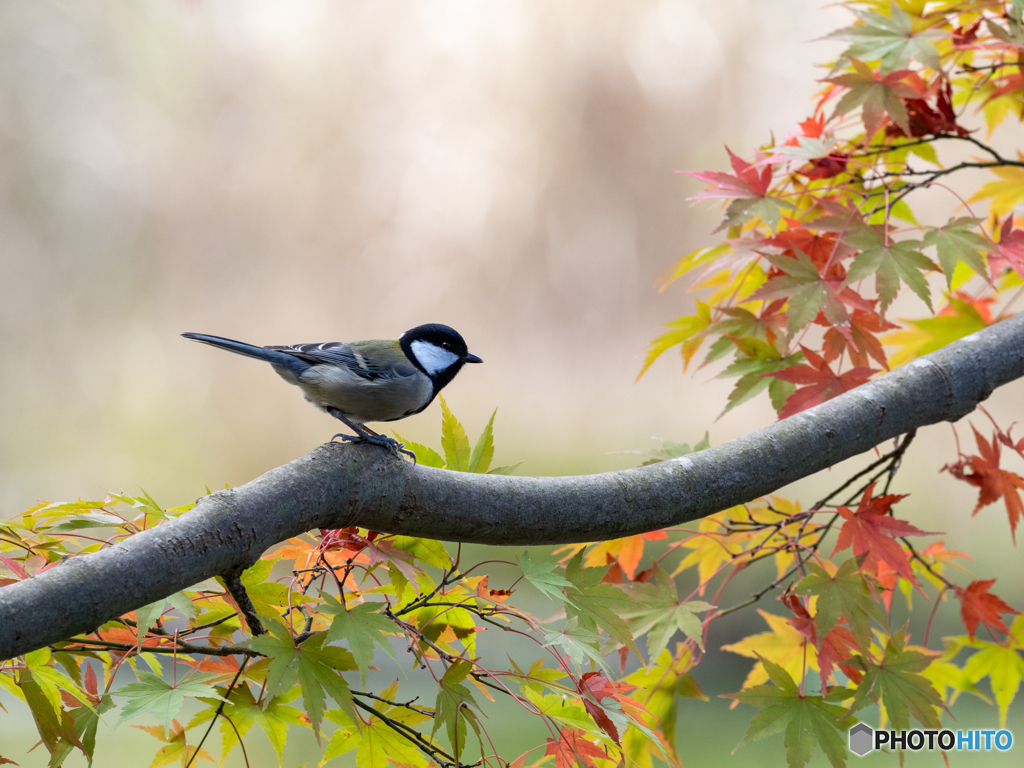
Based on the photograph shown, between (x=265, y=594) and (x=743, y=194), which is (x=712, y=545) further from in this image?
(x=265, y=594)

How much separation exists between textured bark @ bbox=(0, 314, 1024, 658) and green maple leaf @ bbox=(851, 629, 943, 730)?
0.16m

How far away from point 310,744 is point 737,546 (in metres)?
1.00

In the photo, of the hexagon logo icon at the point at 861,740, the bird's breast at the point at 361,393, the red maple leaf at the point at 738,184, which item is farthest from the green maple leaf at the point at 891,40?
the hexagon logo icon at the point at 861,740

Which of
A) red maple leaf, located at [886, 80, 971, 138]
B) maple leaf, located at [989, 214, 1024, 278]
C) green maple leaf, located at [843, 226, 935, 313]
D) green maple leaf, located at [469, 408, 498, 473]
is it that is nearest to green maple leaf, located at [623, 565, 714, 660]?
green maple leaf, located at [469, 408, 498, 473]

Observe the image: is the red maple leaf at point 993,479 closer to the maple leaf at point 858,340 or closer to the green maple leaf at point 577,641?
the maple leaf at point 858,340

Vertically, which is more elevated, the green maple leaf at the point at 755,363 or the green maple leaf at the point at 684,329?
the green maple leaf at the point at 684,329

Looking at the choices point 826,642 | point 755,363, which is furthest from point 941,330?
point 826,642

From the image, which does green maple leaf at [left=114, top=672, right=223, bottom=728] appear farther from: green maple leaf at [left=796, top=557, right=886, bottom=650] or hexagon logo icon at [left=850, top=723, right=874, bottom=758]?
hexagon logo icon at [left=850, top=723, right=874, bottom=758]

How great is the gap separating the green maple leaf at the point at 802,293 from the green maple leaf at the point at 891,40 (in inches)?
7.6

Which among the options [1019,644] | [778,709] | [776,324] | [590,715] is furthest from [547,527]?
[1019,644]

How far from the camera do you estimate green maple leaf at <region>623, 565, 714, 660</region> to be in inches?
22.2

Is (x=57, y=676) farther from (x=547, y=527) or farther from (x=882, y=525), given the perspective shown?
(x=882, y=525)
